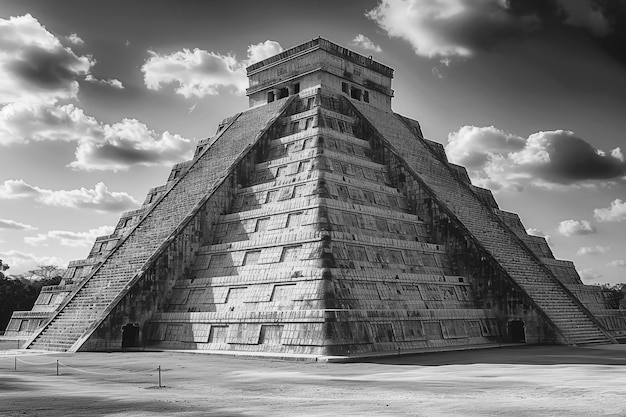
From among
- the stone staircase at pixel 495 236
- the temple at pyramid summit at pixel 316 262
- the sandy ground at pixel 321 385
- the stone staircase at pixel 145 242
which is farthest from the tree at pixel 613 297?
the stone staircase at pixel 145 242

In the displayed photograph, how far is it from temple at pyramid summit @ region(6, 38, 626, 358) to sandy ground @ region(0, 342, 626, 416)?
2.40 meters

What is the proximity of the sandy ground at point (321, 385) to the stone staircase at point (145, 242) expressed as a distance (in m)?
4.00

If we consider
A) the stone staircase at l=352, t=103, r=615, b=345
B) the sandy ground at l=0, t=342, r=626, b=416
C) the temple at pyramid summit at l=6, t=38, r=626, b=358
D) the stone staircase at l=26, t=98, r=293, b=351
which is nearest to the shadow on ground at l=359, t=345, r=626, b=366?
the sandy ground at l=0, t=342, r=626, b=416

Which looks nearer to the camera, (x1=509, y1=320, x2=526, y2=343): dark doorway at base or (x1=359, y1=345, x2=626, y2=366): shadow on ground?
(x1=359, y1=345, x2=626, y2=366): shadow on ground

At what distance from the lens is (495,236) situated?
36.5 meters

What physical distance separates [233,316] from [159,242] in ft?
25.8

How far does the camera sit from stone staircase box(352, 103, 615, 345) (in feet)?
106

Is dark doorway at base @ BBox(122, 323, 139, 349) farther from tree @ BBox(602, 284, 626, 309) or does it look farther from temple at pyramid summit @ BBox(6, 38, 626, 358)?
tree @ BBox(602, 284, 626, 309)

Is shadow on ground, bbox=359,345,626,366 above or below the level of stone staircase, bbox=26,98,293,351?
below

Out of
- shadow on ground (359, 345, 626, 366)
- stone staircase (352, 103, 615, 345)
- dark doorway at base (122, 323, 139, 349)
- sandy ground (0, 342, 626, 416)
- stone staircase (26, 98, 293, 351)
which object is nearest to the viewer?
sandy ground (0, 342, 626, 416)

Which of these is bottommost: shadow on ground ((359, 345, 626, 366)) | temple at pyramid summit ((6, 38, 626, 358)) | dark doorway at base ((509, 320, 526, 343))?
shadow on ground ((359, 345, 626, 366))

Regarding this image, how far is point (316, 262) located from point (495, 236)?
1401cm

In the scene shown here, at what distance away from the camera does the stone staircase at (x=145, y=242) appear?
30498 mm

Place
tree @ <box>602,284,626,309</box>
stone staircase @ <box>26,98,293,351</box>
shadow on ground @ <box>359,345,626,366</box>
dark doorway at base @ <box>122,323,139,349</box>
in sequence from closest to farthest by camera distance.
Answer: shadow on ground @ <box>359,345,626,366</box>
dark doorway at base @ <box>122,323,139,349</box>
stone staircase @ <box>26,98,293,351</box>
tree @ <box>602,284,626,309</box>
